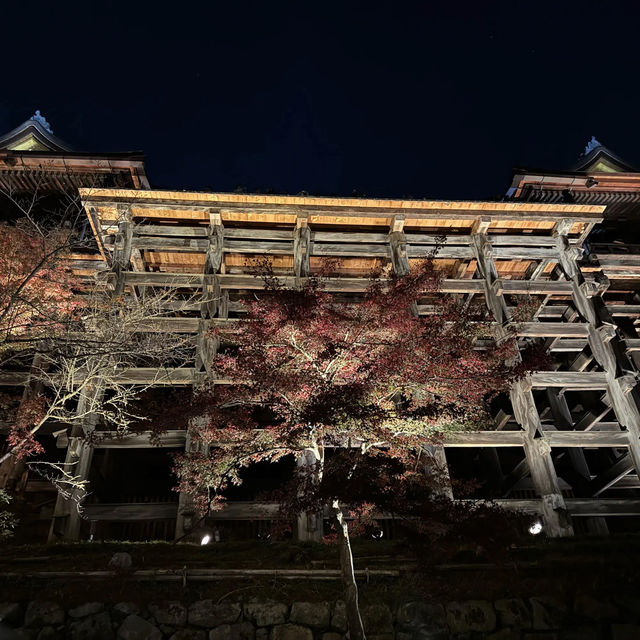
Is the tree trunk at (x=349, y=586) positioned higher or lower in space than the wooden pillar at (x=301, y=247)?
lower

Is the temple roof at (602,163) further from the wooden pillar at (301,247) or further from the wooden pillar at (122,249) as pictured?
the wooden pillar at (122,249)

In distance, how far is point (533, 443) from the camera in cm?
1294

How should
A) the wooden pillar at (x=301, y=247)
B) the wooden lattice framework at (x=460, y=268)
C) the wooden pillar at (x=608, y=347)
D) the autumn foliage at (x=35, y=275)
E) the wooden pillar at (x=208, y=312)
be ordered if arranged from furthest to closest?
the wooden pillar at (x=301, y=247)
the wooden pillar at (x=608, y=347)
the wooden lattice framework at (x=460, y=268)
the autumn foliage at (x=35, y=275)
the wooden pillar at (x=208, y=312)

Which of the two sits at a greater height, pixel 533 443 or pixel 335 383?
pixel 335 383

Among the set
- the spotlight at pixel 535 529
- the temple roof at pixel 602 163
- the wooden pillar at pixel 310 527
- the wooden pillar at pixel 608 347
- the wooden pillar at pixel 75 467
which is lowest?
the spotlight at pixel 535 529

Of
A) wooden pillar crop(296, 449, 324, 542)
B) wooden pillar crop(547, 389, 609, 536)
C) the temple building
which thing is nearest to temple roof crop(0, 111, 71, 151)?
the temple building

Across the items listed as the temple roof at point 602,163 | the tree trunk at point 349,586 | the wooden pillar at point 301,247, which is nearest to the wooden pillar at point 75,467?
the tree trunk at point 349,586

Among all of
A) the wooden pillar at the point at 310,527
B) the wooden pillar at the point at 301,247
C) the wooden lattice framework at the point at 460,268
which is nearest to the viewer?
the wooden pillar at the point at 310,527

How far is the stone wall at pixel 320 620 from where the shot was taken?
726 centimetres

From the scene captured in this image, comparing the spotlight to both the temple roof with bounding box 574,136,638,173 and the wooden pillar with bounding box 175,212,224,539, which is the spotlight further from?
the temple roof with bounding box 574,136,638,173

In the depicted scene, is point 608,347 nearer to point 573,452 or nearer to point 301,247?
point 573,452

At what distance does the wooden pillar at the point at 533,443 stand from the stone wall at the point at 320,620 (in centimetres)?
388

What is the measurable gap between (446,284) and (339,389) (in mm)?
8027

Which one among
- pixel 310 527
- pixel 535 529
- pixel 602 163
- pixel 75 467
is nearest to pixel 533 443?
pixel 535 529
